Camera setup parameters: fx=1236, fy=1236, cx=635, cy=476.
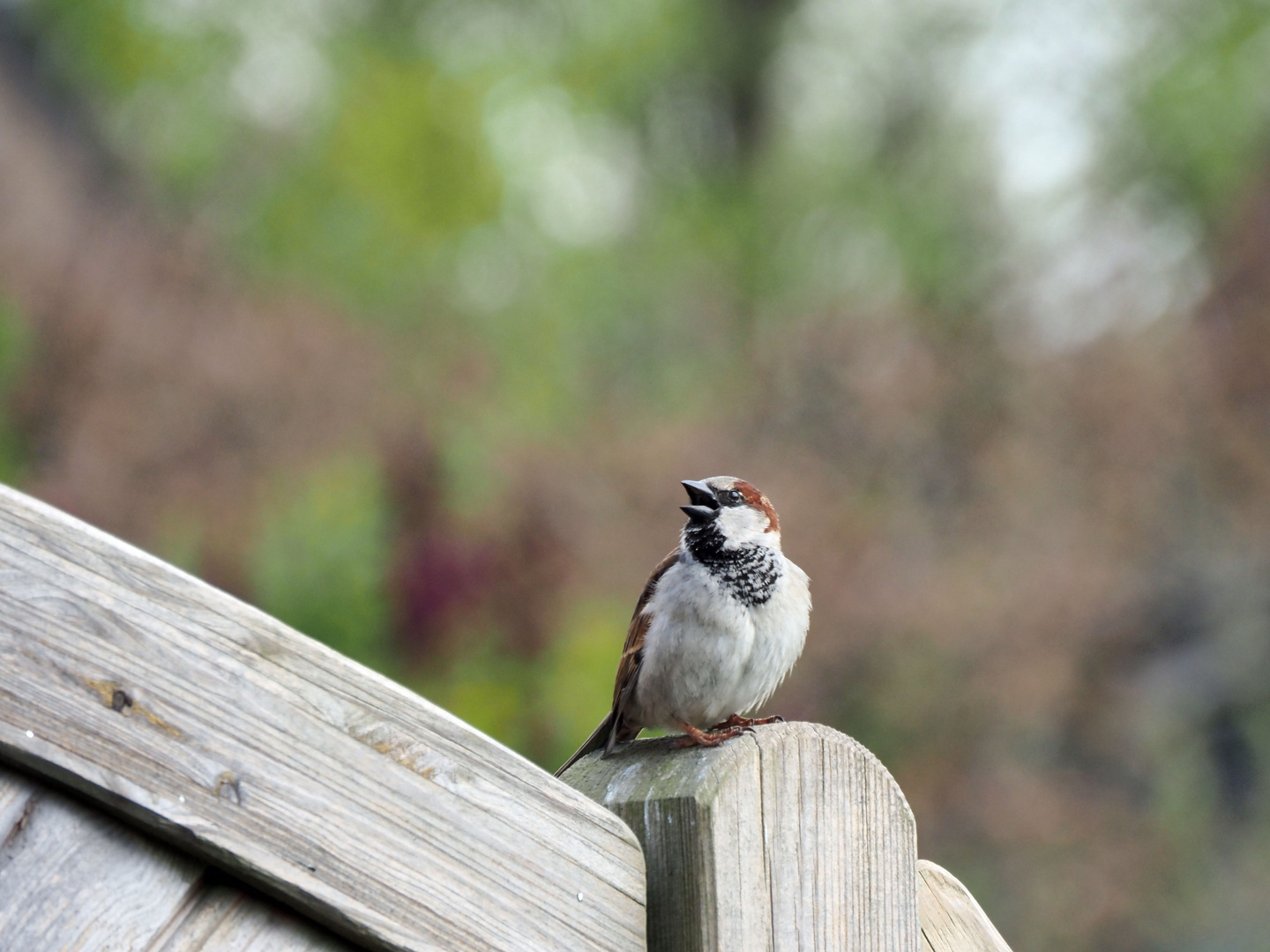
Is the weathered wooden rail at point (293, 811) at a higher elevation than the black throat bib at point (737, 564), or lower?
lower

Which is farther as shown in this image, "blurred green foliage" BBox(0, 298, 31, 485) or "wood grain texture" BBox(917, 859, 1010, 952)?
"blurred green foliage" BBox(0, 298, 31, 485)

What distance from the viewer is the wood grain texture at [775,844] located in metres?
1.10

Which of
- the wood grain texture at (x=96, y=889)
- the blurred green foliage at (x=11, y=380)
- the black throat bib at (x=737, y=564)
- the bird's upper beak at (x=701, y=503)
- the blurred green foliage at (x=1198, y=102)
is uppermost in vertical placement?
the blurred green foliage at (x=1198, y=102)

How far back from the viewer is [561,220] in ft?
46.2

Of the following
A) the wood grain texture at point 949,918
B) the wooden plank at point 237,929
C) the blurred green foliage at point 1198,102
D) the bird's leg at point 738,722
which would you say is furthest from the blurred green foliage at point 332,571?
the blurred green foliage at point 1198,102

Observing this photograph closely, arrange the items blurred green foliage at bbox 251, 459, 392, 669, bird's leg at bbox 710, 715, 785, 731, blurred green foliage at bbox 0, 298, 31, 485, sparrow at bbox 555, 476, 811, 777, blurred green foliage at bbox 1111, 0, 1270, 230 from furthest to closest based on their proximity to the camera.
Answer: blurred green foliage at bbox 1111, 0, 1270, 230, blurred green foliage at bbox 0, 298, 31, 485, blurred green foliage at bbox 251, 459, 392, 669, sparrow at bbox 555, 476, 811, 777, bird's leg at bbox 710, 715, 785, 731

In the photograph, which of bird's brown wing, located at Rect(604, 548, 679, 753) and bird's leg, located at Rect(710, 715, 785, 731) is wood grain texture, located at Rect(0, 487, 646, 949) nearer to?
bird's leg, located at Rect(710, 715, 785, 731)

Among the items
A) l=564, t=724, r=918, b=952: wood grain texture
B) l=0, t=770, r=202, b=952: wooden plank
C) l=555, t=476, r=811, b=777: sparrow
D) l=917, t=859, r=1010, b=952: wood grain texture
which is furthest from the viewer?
l=555, t=476, r=811, b=777: sparrow

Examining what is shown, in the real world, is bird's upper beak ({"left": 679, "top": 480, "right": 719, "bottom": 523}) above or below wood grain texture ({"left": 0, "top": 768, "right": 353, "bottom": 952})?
above

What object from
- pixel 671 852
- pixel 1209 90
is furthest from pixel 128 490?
pixel 1209 90

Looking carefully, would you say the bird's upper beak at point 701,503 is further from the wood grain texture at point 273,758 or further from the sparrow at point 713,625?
the wood grain texture at point 273,758

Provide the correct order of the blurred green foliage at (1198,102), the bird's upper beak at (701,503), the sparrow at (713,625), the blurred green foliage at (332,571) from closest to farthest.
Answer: the sparrow at (713,625)
the bird's upper beak at (701,503)
the blurred green foliage at (332,571)
the blurred green foliage at (1198,102)

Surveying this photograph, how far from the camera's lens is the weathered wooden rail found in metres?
0.87

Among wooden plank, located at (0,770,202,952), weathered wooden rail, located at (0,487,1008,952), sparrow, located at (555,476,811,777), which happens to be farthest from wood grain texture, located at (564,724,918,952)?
sparrow, located at (555,476,811,777)
